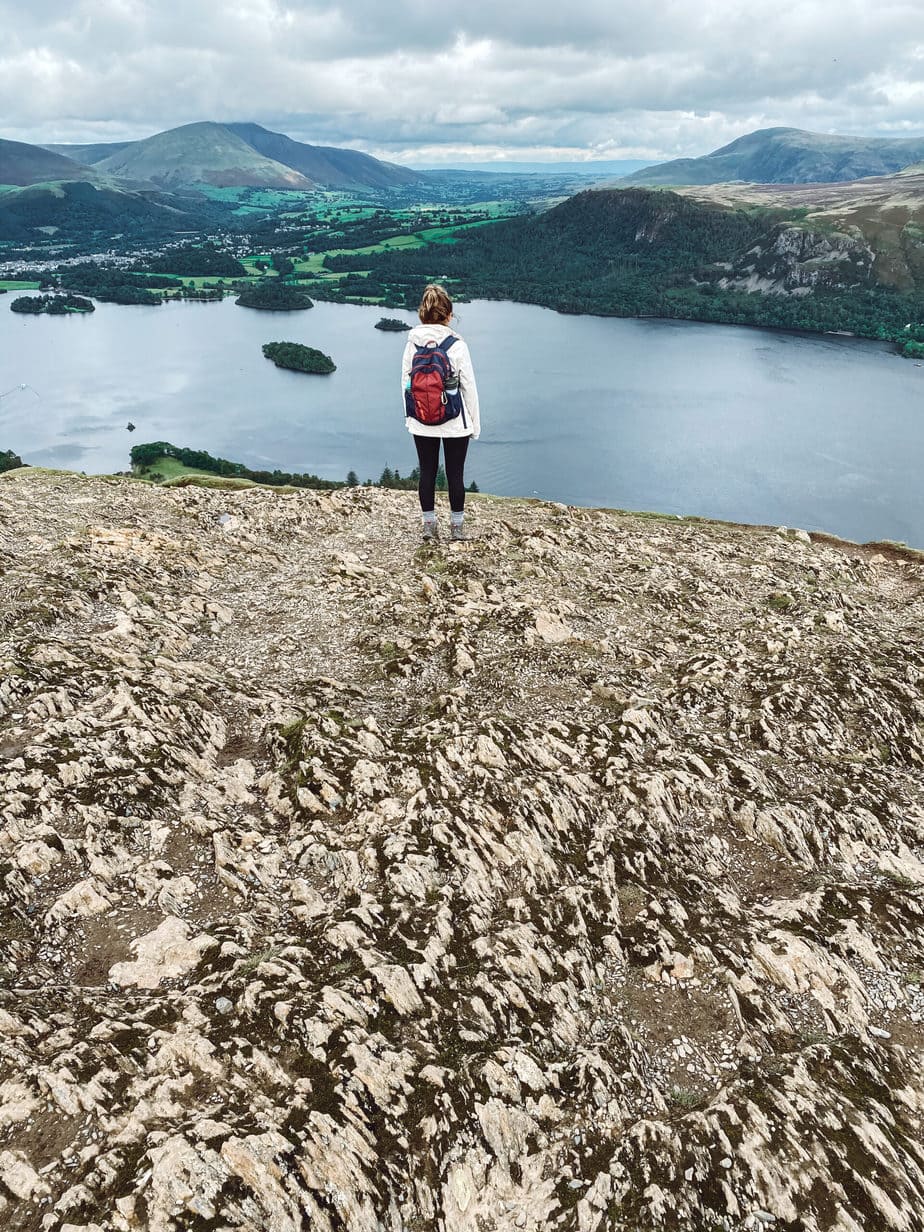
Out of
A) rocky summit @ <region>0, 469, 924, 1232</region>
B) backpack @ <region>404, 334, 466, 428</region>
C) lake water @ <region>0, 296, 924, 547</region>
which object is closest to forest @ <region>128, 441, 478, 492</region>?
lake water @ <region>0, 296, 924, 547</region>

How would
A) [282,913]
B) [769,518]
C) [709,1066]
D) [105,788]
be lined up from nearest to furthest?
[709,1066] → [282,913] → [105,788] → [769,518]

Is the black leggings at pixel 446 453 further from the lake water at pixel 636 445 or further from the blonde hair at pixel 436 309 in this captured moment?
the lake water at pixel 636 445

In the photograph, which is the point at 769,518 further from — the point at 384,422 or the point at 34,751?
the point at 34,751

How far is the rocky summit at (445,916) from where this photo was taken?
923 centimetres

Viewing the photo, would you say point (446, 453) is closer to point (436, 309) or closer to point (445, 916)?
point (436, 309)

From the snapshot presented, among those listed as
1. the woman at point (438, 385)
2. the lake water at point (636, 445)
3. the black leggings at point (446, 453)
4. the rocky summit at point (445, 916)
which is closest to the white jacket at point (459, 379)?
the woman at point (438, 385)

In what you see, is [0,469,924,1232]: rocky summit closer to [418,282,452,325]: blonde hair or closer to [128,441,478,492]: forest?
[418,282,452,325]: blonde hair

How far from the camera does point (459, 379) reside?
20953 millimetres

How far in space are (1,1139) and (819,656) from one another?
973 inches

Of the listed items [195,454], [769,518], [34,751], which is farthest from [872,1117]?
[195,454]

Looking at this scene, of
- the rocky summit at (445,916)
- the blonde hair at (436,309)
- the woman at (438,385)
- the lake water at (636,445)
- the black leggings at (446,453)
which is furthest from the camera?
the lake water at (636,445)

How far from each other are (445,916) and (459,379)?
51.6ft

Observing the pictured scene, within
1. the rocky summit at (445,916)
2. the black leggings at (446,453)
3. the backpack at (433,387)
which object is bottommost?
the rocky summit at (445,916)

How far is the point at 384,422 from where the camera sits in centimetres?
18950
